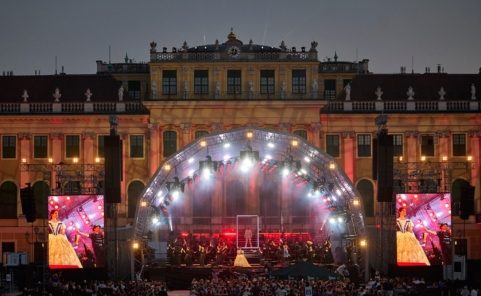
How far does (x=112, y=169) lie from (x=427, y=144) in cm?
3367

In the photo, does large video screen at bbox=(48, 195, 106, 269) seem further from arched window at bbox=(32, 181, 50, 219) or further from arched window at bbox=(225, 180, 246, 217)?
arched window at bbox=(225, 180, 246, 217)

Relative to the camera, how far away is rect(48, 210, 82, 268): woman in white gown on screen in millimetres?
60562

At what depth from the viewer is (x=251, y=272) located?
6494 centimetres

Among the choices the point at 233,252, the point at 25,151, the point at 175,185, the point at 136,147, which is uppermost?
the point at 136,147

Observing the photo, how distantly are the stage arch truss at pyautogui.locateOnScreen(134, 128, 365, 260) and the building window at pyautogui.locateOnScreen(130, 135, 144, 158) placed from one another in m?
14.7

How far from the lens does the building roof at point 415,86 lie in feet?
286

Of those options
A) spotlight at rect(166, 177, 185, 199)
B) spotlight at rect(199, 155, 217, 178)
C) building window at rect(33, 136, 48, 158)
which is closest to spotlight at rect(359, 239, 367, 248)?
spotlight at rect(199, 155, 217, 178)

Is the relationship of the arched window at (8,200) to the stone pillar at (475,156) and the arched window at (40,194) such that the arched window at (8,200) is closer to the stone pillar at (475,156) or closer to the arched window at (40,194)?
the arched window at (40,194)

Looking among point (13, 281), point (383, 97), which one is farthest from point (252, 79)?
point (13, 281)

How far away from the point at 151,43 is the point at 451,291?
36.4 metres

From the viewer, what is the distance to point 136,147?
8481 cm

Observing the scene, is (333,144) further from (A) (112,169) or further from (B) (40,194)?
(A) (112,169)

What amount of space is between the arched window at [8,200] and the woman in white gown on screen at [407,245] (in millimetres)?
31779

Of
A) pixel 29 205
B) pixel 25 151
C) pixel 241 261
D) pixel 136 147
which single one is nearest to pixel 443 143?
→ pixel 136 147
